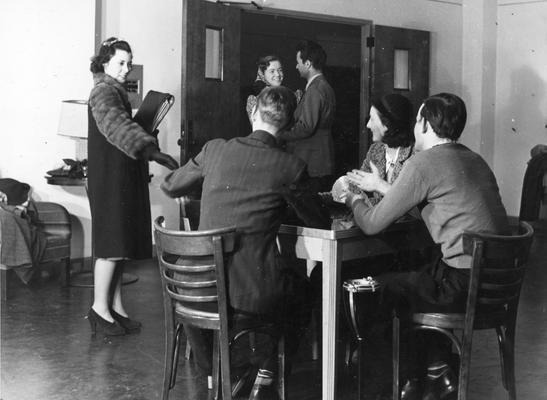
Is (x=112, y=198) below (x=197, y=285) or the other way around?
the other way around

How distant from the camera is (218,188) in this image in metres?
2.98

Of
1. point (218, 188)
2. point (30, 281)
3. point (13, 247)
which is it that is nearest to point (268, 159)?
Answer: point (218, 188)

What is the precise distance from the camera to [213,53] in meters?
7.21

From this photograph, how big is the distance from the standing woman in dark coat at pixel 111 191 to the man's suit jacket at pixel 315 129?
1321mm

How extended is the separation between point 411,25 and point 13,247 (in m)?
5.72

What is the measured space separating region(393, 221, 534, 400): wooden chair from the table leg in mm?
267

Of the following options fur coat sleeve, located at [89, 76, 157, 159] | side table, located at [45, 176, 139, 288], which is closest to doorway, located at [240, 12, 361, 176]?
side table, located at [45, 176, 139, 288]

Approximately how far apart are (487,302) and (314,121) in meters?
2.64

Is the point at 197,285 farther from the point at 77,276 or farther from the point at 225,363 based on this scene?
the point at 77,276

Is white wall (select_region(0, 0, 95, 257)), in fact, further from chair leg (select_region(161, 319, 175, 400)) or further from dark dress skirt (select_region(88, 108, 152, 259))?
chair leg (select_region(161, 319, 175, 400))

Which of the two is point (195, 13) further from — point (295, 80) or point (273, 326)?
point (295, 80)

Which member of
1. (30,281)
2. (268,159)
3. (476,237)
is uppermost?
(268,159)

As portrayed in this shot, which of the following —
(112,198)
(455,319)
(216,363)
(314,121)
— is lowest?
(216,363)

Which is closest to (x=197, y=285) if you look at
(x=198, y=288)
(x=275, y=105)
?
(x=198, y=288)
